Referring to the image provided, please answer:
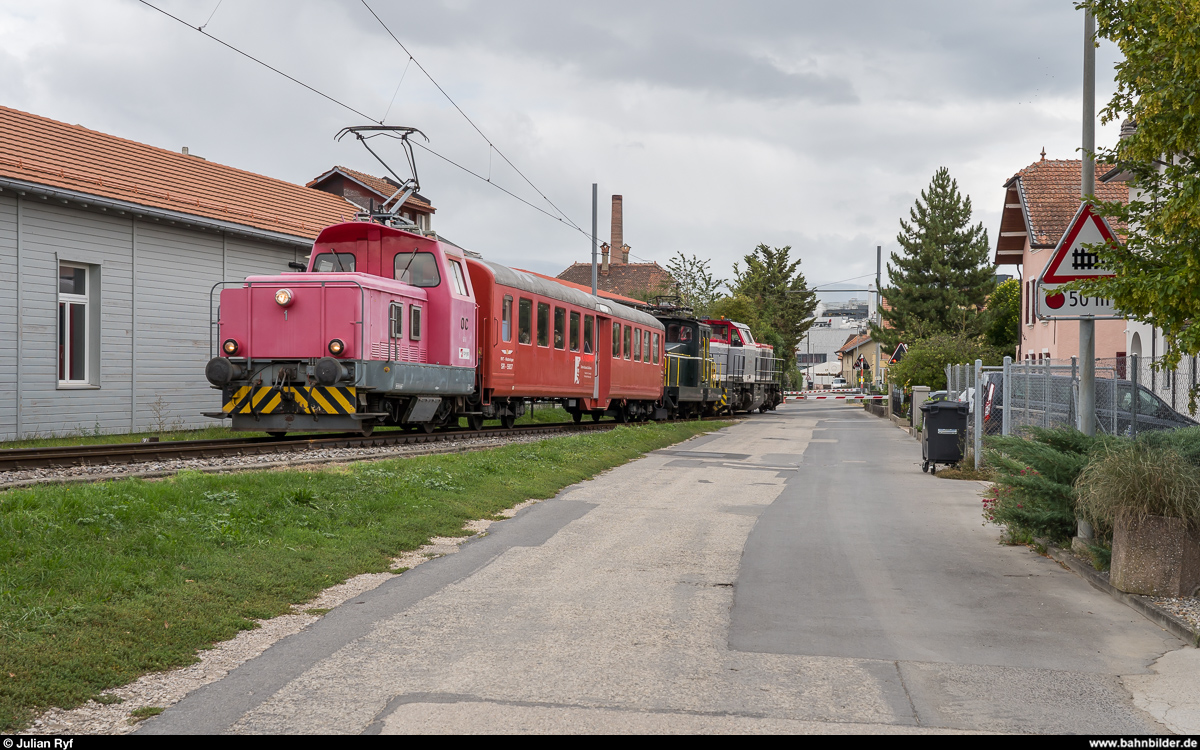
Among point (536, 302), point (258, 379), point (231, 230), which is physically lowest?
point (258, 379)

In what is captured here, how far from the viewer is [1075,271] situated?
8.31m

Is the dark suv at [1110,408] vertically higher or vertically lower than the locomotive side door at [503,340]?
lower

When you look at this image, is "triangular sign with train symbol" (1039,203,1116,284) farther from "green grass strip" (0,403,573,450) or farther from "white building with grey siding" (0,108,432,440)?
→ "green grass strip" (0,403,573,450)

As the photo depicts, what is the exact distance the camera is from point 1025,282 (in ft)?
116

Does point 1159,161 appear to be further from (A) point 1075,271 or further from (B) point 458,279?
(B) point 458,279

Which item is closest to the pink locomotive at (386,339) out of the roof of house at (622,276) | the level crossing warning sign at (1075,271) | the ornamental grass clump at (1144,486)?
the level crossing warning sign at (1075,271)

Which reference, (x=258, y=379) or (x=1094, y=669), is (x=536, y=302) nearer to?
(x=258, y=379)

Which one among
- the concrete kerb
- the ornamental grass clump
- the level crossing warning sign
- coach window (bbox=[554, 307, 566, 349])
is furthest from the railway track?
the ornamental grass clump

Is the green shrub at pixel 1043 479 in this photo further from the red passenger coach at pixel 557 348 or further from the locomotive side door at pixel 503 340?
the red passenger coach at pixel 557 348

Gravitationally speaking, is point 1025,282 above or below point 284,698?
above

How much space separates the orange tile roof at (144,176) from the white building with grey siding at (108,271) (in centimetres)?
5

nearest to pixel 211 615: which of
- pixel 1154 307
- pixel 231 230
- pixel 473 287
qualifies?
pixel 1154 307

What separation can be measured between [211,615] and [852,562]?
4.96 m

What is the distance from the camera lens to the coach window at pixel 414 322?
54.2 ft
